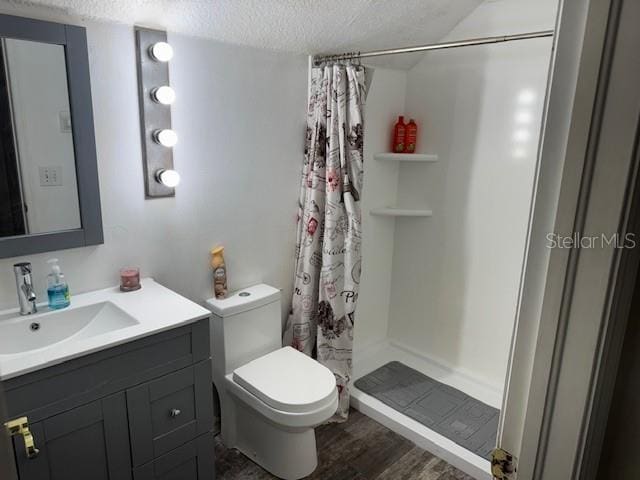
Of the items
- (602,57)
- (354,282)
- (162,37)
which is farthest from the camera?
(354,282)

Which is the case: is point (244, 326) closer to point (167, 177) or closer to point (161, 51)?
point (167, 177)

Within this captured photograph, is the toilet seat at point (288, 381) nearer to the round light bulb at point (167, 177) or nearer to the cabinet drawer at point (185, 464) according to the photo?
the cabinet drawer at point (185, 464)

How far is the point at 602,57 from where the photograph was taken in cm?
53

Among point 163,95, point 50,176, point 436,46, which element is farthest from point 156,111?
point 436,46

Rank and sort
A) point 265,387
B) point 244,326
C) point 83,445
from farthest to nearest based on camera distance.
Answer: point 244,326
point 265,387
point 83,445

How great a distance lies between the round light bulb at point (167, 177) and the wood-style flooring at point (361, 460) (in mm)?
1355

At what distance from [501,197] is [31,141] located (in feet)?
7.44

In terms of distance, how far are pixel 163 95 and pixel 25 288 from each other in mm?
906

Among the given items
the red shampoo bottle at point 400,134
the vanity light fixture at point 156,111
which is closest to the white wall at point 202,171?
the vanity light fixture at point 156,111

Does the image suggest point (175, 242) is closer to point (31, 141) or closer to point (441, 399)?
point (31, 141)

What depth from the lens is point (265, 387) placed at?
1995 millimetres

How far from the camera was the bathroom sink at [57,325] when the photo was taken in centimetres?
157

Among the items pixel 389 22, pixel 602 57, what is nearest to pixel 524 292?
pixel 602 57

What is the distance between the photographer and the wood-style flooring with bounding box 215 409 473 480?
213 centimetres
